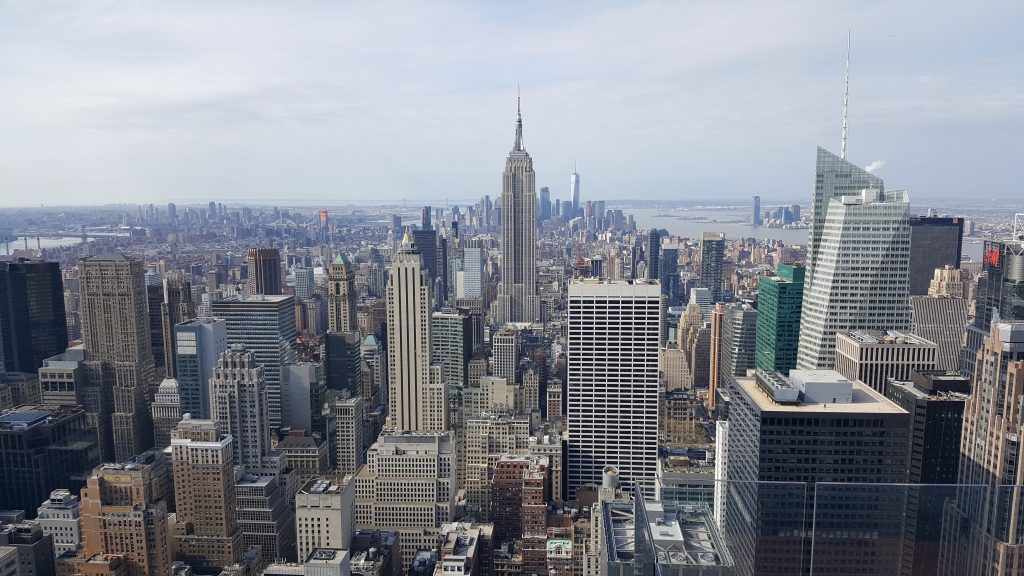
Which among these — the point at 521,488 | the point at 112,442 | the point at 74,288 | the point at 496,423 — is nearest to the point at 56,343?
the point at 74,288

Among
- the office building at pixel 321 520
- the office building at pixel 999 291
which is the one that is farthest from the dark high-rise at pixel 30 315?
the office building at pixel 999 291

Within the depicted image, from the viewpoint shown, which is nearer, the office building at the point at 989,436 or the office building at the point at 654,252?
the office building at the point at 989,436

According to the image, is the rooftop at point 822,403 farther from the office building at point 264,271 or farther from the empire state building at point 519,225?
the empire state building at point 519,225

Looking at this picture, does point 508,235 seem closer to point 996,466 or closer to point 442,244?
point 442,244

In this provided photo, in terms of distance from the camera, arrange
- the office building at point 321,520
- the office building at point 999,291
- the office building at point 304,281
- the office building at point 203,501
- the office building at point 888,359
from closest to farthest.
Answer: the office building at point 888,359
the office building at point 321,520
the office building at point 203,501
the office building at point 999,291
the office building at point 304,281

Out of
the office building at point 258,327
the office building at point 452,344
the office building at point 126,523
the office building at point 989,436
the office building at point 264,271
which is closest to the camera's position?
the office building at point 989,436

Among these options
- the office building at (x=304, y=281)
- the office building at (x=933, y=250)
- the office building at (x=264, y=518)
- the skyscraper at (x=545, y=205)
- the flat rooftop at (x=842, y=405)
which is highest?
the skyscraper at (x=545, y=205)

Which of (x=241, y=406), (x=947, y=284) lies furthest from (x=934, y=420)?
(x=241, y=406)
